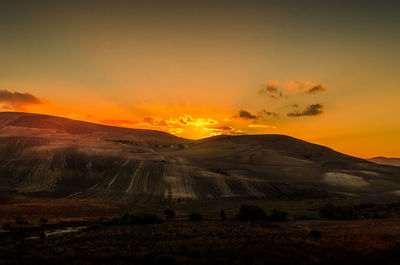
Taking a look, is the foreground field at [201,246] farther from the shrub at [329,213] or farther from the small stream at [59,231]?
the shrub at [329,213]

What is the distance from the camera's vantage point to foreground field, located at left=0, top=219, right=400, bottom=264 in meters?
24.2

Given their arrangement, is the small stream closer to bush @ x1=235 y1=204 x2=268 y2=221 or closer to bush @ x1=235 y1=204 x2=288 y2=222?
bush @ x1=235 y1=204 x2=268 y2=221

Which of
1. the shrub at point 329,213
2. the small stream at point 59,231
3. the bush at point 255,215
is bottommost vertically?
the small stream at point 59,231

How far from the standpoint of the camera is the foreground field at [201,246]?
24.2m

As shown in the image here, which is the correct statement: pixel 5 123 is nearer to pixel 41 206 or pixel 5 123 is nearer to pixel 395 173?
pixel 41 206

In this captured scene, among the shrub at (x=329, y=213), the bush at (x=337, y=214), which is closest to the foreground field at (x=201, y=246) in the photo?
the bush at (x=337, y=214)

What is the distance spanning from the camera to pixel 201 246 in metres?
28.8

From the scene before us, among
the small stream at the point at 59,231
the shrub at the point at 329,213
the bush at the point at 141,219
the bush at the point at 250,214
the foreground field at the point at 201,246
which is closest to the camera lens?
the foreground field at the point at 201,246

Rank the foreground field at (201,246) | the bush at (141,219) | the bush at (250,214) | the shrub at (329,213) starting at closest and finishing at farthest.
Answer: the foreground field at (201,246) < the bush at (141,219) < the bush at (250,214) < the shrub at (329,213)

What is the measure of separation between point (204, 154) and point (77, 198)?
8737 centimetres

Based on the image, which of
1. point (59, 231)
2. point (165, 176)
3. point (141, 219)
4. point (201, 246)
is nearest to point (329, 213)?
point (141, 219)

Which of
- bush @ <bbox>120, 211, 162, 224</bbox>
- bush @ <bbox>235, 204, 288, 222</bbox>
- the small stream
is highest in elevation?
bush @ <bbox>235, 204, 288, 222</bbox>

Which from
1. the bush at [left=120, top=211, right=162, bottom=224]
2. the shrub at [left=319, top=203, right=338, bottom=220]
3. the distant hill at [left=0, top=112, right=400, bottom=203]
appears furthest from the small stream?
the shrub at [left=319, top=203, right=338, bottom=220]

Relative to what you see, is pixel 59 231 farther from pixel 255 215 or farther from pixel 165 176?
pixel 165 176
